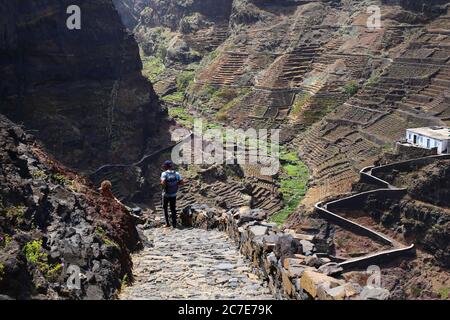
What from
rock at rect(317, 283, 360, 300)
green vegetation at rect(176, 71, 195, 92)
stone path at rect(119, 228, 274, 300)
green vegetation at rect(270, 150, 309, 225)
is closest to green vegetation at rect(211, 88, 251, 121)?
green vegetation at rect(176, 71, 195, 92)

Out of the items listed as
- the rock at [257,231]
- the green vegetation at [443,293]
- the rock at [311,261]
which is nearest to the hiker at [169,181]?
the rock at [257,231]

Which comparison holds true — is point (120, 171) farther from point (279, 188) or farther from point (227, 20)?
point (227, 20)

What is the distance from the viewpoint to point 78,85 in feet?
136

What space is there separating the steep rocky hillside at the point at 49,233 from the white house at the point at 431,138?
26.8 metres

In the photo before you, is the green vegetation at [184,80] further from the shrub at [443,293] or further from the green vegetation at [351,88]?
the shrub at [443,293]

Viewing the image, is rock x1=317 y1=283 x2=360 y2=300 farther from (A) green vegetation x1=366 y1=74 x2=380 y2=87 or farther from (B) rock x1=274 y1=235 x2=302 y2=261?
(A) green vegetation x1=366 y1=74 x2=380 y2=87

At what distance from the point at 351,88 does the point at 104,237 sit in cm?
4439

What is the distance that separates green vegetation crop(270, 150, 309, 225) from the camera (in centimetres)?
3503

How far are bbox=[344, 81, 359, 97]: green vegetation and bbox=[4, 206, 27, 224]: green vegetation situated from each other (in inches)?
1786

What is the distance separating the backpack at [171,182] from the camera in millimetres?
14414

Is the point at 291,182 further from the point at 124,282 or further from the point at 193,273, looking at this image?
the point at 124,282

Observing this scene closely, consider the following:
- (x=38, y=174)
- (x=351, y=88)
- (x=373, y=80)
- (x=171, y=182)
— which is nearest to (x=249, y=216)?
(x=171, y=182)

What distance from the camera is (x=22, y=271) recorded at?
5930 millimetres

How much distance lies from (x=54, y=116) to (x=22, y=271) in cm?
3451
